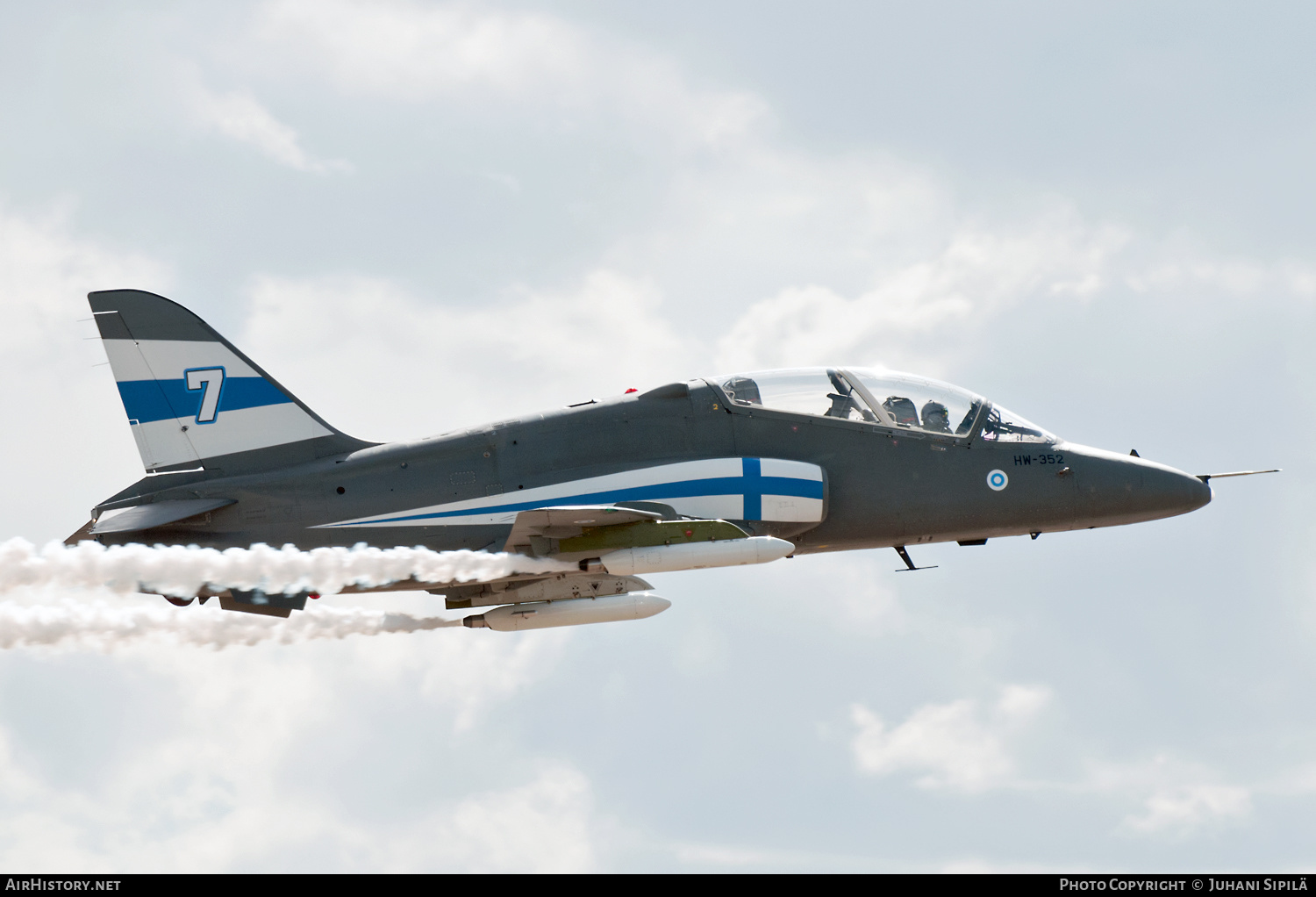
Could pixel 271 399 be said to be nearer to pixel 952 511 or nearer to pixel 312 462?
pixel 312 462

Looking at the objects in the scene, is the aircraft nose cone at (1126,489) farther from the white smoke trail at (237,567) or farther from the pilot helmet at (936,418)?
the white smoke trail at (237,567)

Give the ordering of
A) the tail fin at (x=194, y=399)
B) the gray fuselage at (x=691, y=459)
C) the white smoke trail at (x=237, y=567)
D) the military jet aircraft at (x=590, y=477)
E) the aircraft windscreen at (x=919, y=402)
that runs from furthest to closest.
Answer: the aircraft windscreen at (x=919, y=402), the tail fin at (x=194, y=399), the gray fuselage at (x=691, y=459), the military jet aircraft at (x=590, y=477), the white smoke trail at (x=237, y=567)

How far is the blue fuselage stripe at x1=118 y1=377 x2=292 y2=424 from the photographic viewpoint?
18.5 metres

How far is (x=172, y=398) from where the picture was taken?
61.2ft

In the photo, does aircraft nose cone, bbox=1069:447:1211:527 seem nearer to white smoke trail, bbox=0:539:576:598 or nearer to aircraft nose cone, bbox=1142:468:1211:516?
aircraft nose cone, bbox=1142:468:1211:516

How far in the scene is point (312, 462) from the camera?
1850cm

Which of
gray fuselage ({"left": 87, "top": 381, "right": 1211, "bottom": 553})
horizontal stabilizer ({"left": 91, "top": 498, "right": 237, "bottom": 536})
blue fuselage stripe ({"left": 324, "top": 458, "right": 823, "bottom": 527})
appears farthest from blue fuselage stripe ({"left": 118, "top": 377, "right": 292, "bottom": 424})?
blue fuselage stripe ({"left": 324, "top": 458, "right": 823, "bottom": 527})

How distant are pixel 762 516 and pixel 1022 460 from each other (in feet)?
14.2

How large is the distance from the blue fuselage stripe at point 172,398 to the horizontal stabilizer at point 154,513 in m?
1.33

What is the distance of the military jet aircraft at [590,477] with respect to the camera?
58.5ft

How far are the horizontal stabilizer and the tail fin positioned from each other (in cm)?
66

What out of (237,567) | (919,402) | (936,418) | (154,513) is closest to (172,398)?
(154,513)

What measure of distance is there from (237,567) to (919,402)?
9.99m

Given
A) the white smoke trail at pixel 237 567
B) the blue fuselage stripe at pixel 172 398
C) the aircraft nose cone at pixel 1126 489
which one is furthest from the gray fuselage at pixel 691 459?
the blue fuselage stripe at pixel 172 398
